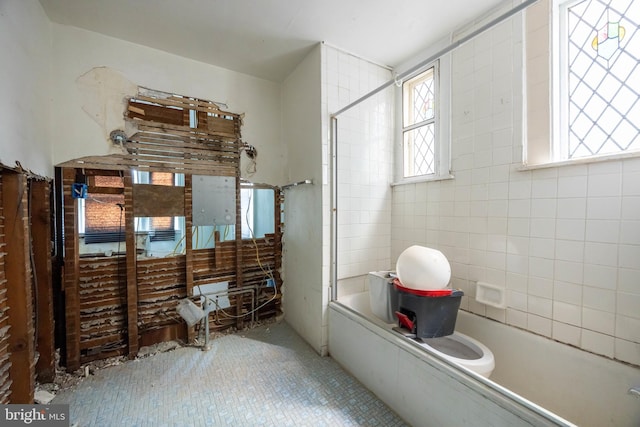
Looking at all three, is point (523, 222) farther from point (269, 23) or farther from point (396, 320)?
point (269, 23)

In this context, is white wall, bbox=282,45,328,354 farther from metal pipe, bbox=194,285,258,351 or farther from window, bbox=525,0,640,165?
window, bbox=525,0,640,165

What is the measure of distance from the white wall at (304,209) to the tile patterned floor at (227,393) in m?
0.35

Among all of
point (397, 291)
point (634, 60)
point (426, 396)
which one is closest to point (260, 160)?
point (397, 291)

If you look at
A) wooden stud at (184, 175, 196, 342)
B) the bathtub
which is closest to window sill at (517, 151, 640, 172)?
the bathtub

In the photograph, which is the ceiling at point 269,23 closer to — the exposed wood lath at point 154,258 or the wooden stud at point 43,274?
the exposed wood lath at point 154,258

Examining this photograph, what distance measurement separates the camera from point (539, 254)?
162cm

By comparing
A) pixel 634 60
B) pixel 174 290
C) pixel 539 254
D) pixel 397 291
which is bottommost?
pixel 174 290

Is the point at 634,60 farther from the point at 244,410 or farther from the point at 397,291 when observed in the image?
the point at 244,410

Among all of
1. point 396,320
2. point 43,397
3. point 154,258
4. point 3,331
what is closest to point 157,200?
point 154,258

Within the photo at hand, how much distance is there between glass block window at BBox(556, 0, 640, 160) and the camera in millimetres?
1363

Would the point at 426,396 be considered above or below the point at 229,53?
below

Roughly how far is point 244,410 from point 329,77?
257 centimetres

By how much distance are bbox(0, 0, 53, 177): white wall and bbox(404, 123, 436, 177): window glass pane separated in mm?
2788
